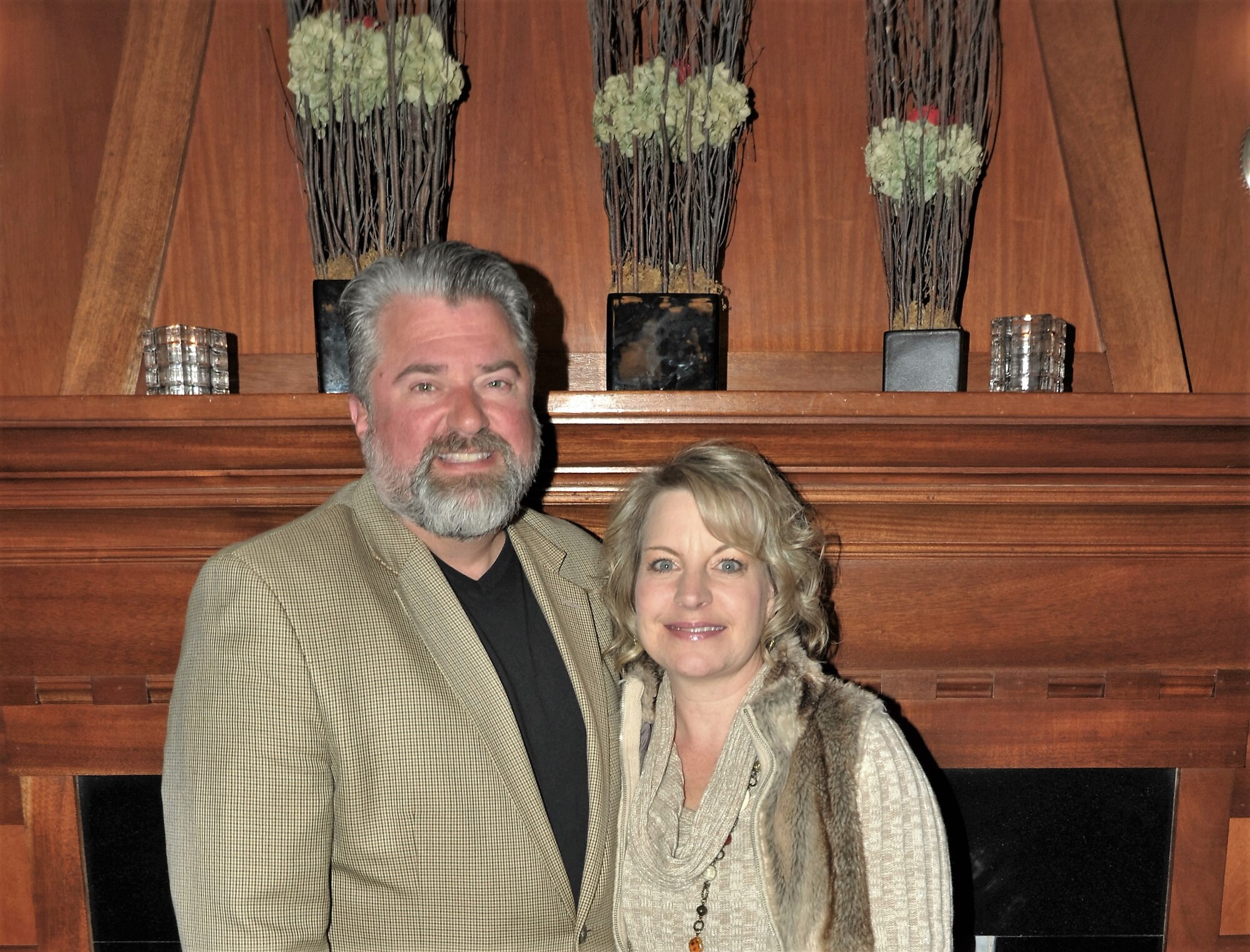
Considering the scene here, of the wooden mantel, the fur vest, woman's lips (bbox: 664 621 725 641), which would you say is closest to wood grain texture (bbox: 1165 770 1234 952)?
the wooden mantel

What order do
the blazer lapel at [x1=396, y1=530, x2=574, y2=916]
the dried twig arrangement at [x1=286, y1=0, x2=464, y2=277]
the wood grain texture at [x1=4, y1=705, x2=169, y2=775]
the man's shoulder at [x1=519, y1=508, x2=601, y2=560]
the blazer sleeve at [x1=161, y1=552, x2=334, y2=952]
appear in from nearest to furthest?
1. the blazer sleeve at [x1=161, y1=552, x2=334, y2=952]
2. the blazer lapel at [x1=396, y1=530, x2=574, y2=916]
3. the man's shoulder at [x1=519, y1=508, x2=601, y2=560]
4. the dried twig arrangement at [x1=286, y1=0, x2=464, y2=277]
5. the wood grain texture at [x1=4, y1=705, x2=169, y2=775]

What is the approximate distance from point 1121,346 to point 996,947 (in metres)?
1.31

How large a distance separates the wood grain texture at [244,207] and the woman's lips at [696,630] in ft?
3.43

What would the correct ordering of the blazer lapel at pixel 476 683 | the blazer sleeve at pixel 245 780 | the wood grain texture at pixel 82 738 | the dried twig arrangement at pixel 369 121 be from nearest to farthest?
the blazer sleeve at pixel 245 780 → the blazer lapel at pixel 476 683 → the dried twig arrangement at pixel 369 121 → the wood grain texture at pixel 82 738

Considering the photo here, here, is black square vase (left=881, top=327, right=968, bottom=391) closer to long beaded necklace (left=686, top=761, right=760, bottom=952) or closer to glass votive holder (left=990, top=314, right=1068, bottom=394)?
glass votive holder (left=990, top=314, right=1068, bottom=394)

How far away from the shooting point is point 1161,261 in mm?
2086

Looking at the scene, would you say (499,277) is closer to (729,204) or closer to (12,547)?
(729,204)

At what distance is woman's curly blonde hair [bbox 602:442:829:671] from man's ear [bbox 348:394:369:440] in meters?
0.45

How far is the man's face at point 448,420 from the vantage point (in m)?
1.52

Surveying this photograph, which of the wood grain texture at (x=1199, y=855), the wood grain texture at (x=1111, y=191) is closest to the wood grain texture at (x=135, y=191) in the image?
the wood grain texture at (x=1111, y=191)

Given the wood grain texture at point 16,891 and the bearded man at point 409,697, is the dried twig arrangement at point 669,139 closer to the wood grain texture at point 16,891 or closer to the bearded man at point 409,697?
the bearded man at point 409,697

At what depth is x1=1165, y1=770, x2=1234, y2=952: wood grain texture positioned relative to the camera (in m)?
2.10

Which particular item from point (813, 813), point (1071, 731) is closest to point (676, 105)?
point (813, 813)

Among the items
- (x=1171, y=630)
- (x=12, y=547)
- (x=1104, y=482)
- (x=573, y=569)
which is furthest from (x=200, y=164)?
(x=1171, y=630)
